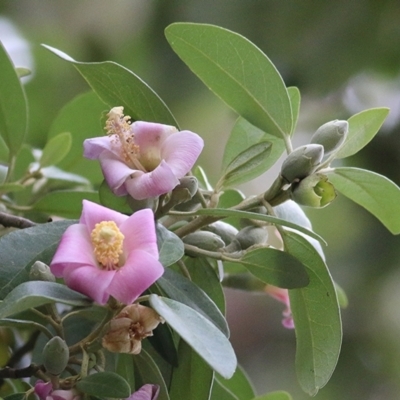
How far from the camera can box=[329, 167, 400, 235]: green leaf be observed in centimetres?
54

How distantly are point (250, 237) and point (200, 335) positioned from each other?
158 mm

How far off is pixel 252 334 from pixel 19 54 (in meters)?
1.08

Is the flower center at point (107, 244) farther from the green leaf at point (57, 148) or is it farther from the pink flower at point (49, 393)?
the green leaf at point (57, 148)

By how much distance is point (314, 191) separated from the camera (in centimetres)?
50

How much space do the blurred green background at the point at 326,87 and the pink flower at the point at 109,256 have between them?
1279 millimetres

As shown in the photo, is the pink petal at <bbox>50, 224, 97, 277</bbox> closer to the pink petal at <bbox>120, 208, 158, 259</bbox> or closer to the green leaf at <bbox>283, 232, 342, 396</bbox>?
the pink petal at <bbox>120, 208, 158, 259</bbox>

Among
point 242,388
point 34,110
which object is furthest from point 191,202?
point 34,110

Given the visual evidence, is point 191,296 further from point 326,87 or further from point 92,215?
point 326,87

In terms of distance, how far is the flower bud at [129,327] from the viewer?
0.42 m

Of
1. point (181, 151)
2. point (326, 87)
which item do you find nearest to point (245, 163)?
point (181, 151)

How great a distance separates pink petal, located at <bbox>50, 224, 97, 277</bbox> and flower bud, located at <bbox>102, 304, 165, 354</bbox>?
0.14 feet

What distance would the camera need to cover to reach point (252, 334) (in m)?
2.01

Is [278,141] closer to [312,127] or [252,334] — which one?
[312,127]

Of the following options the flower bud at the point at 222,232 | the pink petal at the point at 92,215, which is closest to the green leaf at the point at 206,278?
the flower bud at the point at 222,232
